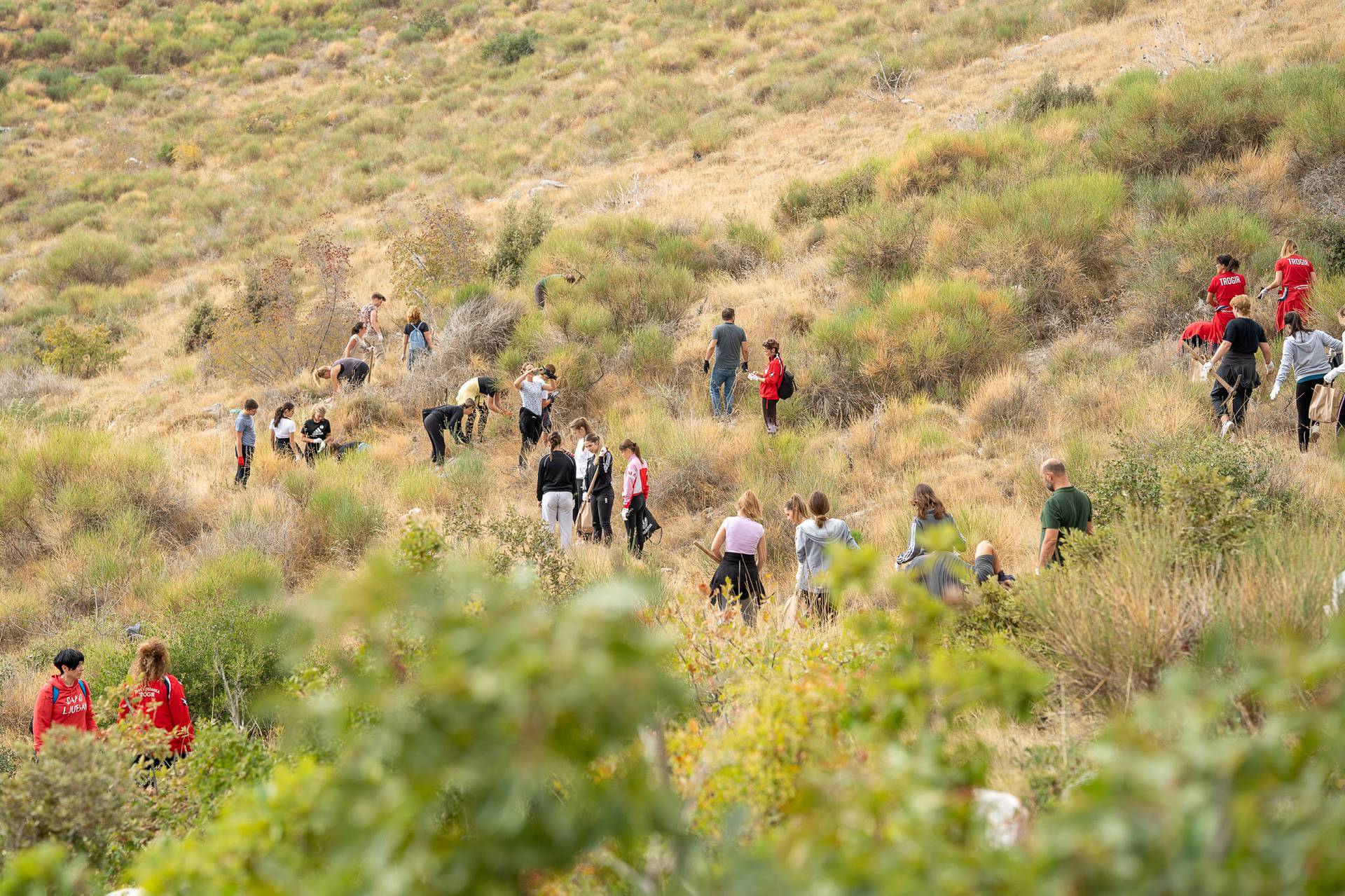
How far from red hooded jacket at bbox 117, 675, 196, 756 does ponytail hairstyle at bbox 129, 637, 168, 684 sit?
49mm

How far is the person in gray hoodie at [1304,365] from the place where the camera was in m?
9.41

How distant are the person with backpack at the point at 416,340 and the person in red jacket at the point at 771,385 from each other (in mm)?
6639

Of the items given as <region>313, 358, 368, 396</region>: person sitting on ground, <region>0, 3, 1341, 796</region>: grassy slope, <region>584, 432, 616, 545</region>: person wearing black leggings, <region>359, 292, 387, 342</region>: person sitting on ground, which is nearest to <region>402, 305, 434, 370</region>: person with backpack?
<region>313, 358, 368, 396</region>: person sitting on ground

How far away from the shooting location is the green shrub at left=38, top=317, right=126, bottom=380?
20.9m

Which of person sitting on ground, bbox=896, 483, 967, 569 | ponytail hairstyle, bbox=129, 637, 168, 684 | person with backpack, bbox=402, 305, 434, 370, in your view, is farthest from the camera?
person with backpack, bbox=402, 305, 434, 370

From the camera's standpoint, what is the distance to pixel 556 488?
10594mm

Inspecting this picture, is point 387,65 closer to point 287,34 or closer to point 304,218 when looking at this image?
point 287,34

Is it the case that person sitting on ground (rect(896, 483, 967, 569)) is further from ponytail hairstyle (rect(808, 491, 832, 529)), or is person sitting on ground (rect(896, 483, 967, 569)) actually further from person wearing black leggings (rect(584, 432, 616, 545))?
person wearing black leggings (rect(584, 432, 616, 545))

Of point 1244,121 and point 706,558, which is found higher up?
point 1244,121

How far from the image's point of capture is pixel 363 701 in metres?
4.83

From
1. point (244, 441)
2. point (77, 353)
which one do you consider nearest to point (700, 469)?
point (244, 441)

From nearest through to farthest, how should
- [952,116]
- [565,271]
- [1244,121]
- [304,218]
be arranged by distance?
1. [1244,121]
2. [565,271]
3. [952,116]
4. [304,218]

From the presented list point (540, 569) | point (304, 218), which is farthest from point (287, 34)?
point (540, 569)

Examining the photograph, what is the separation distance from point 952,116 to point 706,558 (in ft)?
53.6
